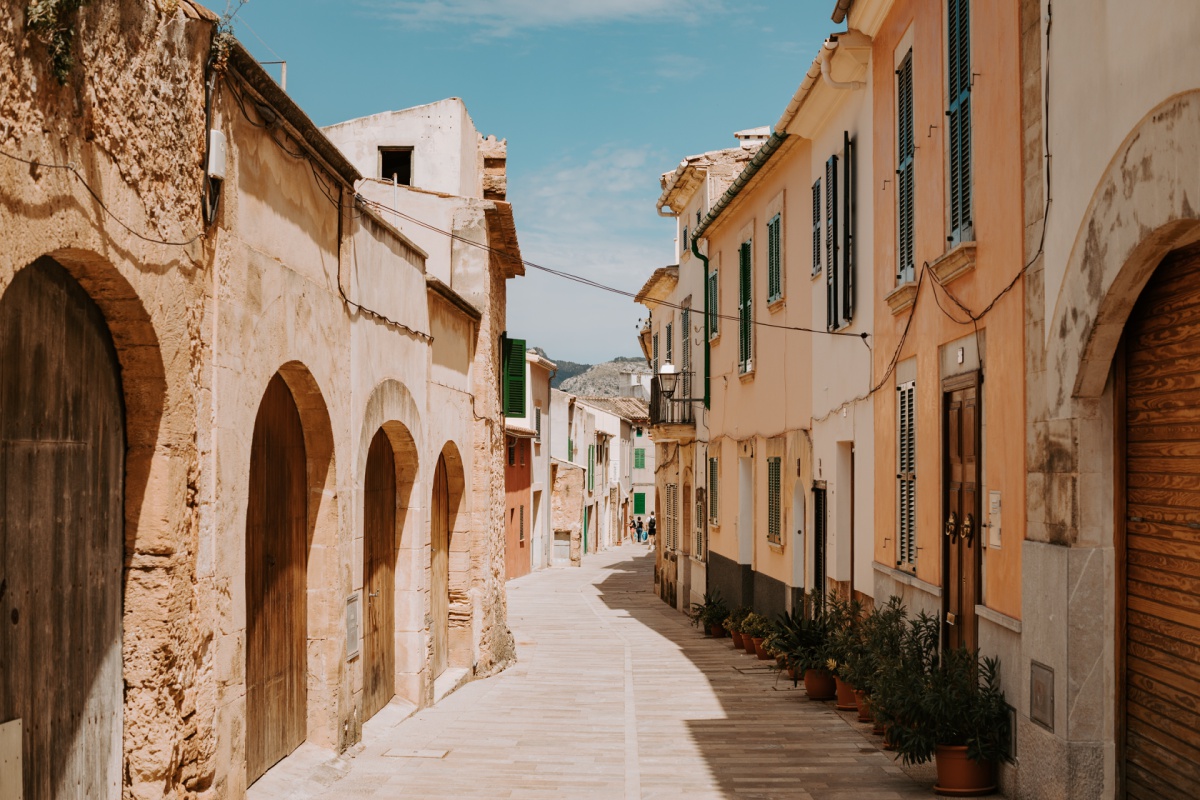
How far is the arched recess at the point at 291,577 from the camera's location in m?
7.94

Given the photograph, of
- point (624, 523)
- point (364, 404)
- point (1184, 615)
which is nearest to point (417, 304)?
point (364, 404)

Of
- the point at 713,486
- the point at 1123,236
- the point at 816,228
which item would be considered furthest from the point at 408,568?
the point at 713,486

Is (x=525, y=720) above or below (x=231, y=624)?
below

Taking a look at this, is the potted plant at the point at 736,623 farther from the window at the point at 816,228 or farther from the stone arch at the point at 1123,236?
the stone arch at the point at 1123,236

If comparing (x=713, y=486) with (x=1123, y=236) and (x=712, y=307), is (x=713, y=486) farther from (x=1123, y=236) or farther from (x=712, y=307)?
(x=1123, y=236)

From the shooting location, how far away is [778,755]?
9.53m

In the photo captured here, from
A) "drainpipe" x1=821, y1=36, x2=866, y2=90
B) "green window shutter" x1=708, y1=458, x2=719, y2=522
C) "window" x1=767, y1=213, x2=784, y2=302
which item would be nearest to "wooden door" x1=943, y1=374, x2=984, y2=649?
"drainpipe" x1=821, y1=36, x2=866, y2=90

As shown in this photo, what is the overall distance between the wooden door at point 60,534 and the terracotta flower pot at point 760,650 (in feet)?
36.7

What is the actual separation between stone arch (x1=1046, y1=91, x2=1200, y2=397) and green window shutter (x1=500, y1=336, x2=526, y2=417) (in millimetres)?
12783

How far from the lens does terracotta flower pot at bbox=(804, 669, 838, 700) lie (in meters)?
12.3

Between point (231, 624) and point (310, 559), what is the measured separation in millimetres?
2101

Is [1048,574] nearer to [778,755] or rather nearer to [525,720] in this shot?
[778,755]

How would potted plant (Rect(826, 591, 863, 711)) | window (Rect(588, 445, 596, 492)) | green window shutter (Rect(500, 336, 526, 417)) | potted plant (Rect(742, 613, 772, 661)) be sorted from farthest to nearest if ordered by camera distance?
1. window (Rect(588, 445, 596, 492))
2. green window shutter (Rect(500, 336, 526, 417))
3. potted plant (Rect(742, 613, 772, 661))
4. potted plant (Rect(826, 591, 863, 711))

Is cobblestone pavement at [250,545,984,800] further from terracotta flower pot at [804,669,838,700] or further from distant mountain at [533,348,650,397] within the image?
distant mountain at [533,348,650,397]
